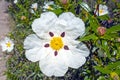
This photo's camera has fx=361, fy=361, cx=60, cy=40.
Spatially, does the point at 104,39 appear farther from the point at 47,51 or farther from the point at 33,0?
the point at 33,0

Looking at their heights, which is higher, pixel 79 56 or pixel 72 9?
pixel 72 9

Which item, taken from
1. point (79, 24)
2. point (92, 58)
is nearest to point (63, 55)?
point (79, 24)

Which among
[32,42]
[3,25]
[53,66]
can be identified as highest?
[32,42]

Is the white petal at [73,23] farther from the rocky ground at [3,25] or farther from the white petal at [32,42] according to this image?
the rocky ground at [3,25]

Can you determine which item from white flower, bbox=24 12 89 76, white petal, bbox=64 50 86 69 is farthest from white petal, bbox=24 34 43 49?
white petal, bbox=64 50 86 69

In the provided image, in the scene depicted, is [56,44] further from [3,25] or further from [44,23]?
[3,25]

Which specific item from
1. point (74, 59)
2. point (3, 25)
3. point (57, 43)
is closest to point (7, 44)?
point (3, 25)

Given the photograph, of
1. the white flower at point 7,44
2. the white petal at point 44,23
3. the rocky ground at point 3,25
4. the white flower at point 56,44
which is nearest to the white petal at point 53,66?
the white flower at point 56,44
